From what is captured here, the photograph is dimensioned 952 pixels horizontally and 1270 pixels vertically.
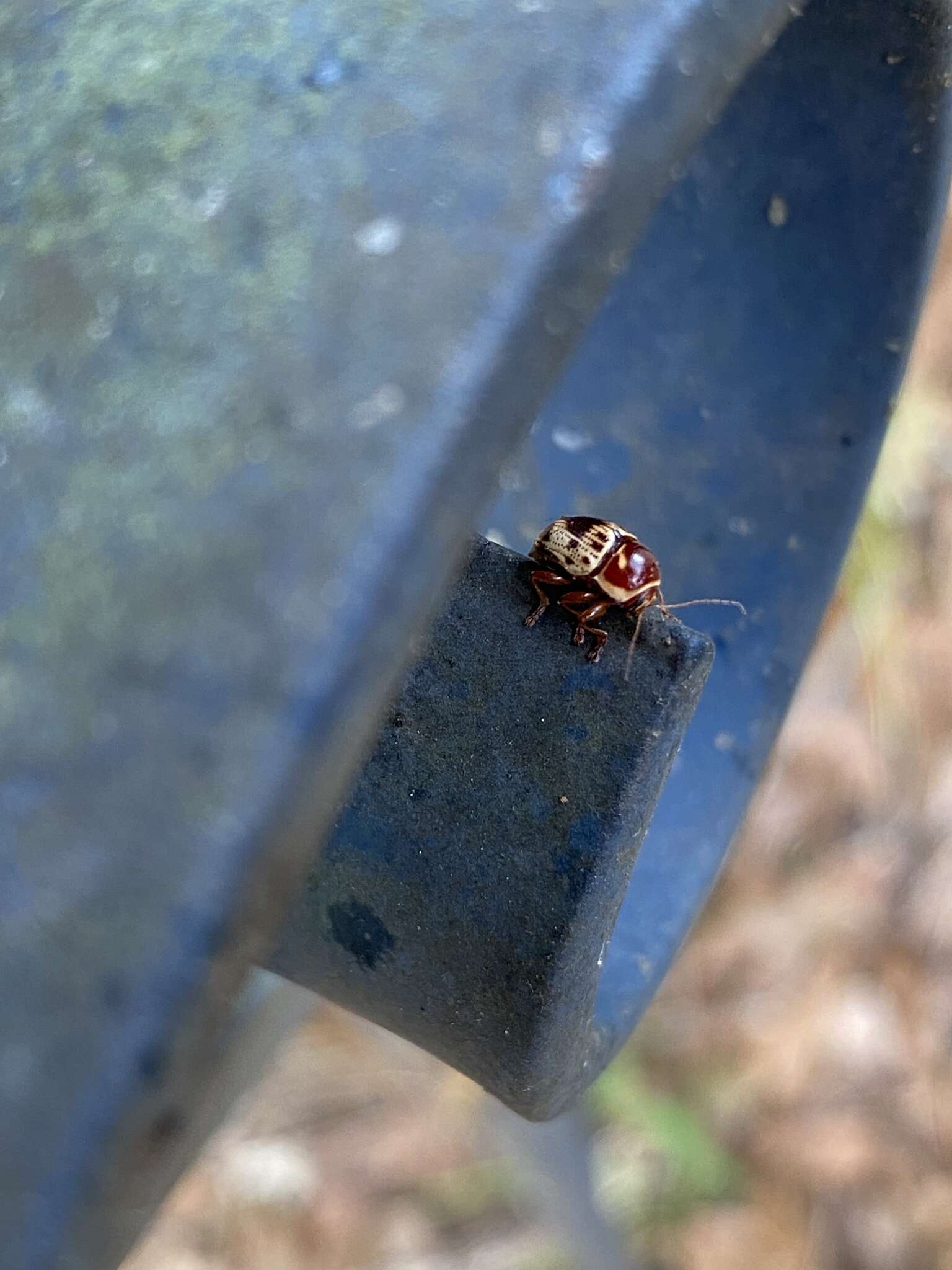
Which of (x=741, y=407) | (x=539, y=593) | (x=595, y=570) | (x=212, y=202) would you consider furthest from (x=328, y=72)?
(x=741, y=407)

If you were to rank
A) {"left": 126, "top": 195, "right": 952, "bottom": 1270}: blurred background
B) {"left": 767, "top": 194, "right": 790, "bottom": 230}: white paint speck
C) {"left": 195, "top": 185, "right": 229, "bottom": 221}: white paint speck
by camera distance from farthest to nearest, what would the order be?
{"left": 126, "top": 195, "right": 952, "bottom": 1270}: blurred background < {"left": 767, "top": 194, "right": 790, "bottom": 230}: white paint speck < {"left": 195, "top": 185, "right": 229, "bottom": 221}: white paint speck

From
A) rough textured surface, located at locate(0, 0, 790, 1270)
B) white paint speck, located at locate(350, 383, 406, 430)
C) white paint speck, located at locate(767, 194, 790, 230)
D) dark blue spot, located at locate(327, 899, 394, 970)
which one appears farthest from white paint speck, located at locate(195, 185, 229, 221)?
white paint speck, located at locate(767, 194, 790, 230)

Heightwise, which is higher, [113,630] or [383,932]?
[113,630]

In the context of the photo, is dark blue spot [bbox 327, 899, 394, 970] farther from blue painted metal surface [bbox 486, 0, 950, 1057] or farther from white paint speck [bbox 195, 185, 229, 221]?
white paint speck [bbox 195, 185, 229, 221]

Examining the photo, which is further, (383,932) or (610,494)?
(610,494)

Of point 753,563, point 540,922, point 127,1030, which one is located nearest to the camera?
point 127,1030

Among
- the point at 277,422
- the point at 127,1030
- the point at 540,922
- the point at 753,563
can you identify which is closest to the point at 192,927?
the point at 127,1030

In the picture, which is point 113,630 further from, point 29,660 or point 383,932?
point 383,932
